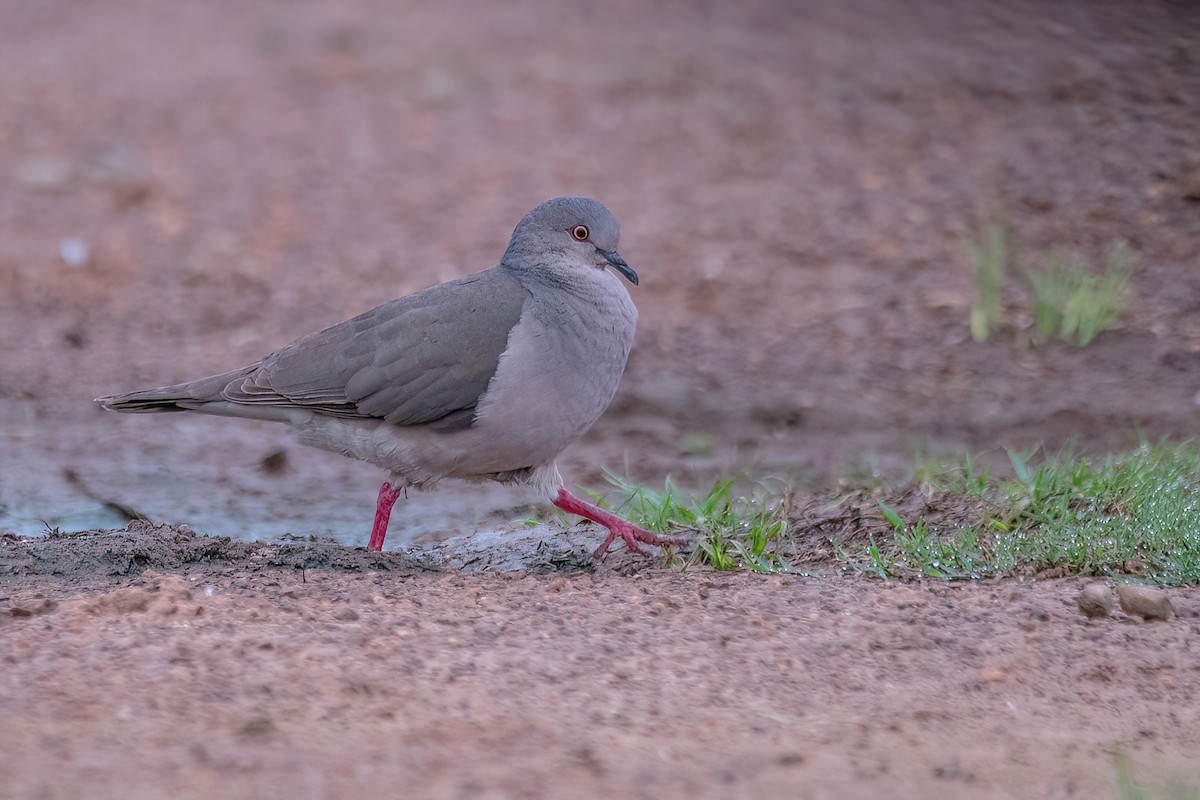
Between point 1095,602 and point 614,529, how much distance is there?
1.71 m

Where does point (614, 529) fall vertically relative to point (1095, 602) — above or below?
below

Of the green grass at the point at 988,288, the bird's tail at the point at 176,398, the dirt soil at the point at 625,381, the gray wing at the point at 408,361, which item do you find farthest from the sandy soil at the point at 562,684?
the green grass at the point at 988,288

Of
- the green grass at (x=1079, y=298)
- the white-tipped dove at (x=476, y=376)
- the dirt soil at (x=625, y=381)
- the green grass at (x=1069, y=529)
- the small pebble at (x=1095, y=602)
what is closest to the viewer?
the dirt soil at (x=625, y=381)

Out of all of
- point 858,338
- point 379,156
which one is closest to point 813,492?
point 858,338

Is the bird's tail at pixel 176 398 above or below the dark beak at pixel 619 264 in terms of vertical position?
below

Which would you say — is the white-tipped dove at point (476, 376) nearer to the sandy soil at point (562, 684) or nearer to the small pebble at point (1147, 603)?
the sandy soil at point (562, 684)

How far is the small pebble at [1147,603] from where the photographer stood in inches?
161

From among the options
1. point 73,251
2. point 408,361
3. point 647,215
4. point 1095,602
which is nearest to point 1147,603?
point 1095,602

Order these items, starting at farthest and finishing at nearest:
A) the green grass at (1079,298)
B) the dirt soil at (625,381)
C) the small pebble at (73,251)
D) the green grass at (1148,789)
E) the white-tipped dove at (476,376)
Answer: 1. the small pebble at (73,251)
2. the green grass at (1079,298)
3. the white-tipped dove at (476,376)
4. the dirt soil at (625,381)
5. the green grass at (1148,789)

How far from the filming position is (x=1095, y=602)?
4.08m

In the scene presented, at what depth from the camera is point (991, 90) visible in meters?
→ 10.6

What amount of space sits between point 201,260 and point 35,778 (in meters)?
6.77

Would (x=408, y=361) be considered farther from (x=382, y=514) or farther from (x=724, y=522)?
(x=724, y=522)

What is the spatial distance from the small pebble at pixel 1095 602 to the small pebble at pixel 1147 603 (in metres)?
0.06
